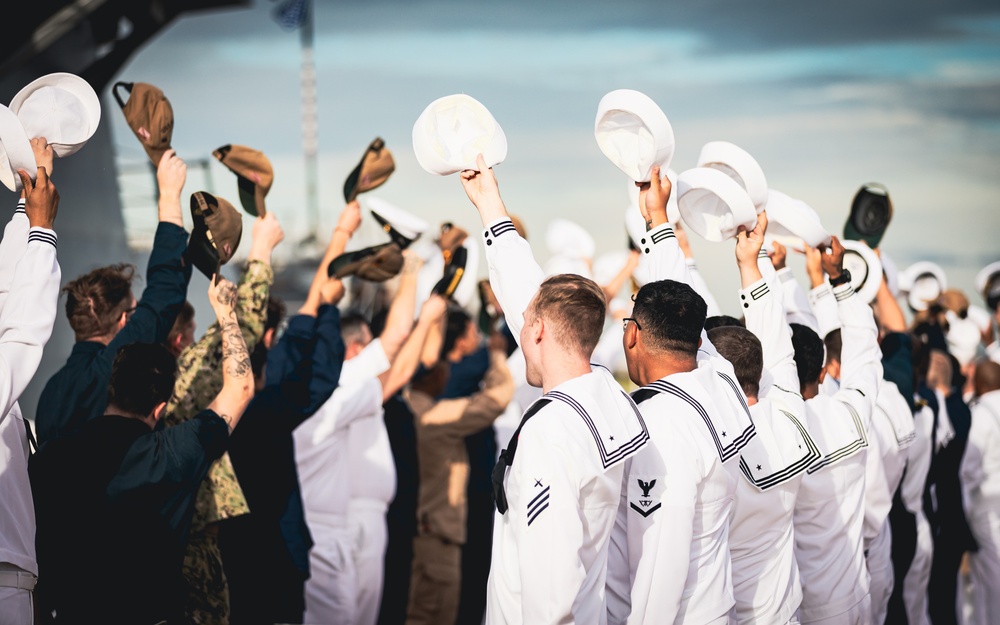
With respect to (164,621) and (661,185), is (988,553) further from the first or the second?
(164,621)

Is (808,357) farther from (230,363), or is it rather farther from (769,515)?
(230,363)

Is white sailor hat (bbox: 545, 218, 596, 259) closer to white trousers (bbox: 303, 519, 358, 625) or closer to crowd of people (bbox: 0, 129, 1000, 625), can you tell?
crowd of people (bbox: 0, 129, 1000, 625)

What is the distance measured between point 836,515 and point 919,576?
2.53m

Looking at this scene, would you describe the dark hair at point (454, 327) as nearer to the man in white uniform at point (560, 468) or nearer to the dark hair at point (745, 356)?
the dark hair at point (745, 356)

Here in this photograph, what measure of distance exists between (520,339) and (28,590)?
1.89 metres

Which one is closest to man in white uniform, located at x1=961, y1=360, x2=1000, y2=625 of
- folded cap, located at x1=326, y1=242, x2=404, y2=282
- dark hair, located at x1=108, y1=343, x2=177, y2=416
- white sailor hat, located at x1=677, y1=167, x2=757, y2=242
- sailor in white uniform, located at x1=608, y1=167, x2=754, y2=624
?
white sailor hat, located at x1=677, y1=167, x2=757, y2=242

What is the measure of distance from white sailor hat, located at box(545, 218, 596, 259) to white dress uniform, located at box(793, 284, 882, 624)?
3.13m

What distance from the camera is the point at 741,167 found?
12.2 feet

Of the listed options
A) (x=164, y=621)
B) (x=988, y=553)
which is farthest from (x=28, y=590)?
(x=988, y=553)

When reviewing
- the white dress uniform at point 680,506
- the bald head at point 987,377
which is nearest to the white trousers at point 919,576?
the bald head at point 987,377

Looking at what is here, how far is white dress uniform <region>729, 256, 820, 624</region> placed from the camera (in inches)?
131

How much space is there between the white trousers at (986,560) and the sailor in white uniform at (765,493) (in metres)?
3.61

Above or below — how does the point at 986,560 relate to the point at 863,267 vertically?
below

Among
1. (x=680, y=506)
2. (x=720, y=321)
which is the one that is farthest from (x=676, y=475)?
(x=720, y=321)
